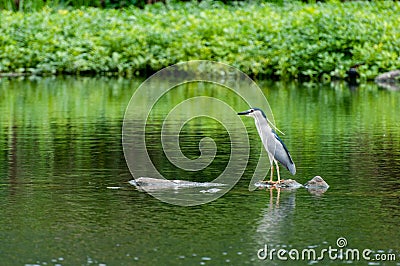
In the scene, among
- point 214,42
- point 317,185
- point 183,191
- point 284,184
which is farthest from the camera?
point 214,42

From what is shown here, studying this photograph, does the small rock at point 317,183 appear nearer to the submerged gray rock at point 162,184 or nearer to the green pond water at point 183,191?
the green pond water at point 183,191

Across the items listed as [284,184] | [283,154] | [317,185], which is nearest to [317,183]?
[317,185]

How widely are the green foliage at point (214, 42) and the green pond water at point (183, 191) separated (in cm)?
730

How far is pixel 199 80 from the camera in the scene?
24.4m

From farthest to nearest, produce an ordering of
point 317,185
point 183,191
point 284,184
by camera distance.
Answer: point 284,184 < point 317,185 < point 183,191

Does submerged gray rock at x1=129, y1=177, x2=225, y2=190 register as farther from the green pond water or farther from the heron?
the heron

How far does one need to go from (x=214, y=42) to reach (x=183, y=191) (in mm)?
15600

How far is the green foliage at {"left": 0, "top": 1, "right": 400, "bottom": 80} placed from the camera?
81.4 feet

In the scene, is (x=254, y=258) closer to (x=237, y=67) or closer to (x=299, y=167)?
(x=299, y=167)

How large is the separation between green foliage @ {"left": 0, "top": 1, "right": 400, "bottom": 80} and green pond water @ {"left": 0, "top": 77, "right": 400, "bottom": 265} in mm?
7296

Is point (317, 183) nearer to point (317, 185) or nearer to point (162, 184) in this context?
point (317, 185)

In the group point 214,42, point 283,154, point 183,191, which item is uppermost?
point 214,42

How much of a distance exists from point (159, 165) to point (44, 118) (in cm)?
507

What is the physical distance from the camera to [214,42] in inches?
1008
